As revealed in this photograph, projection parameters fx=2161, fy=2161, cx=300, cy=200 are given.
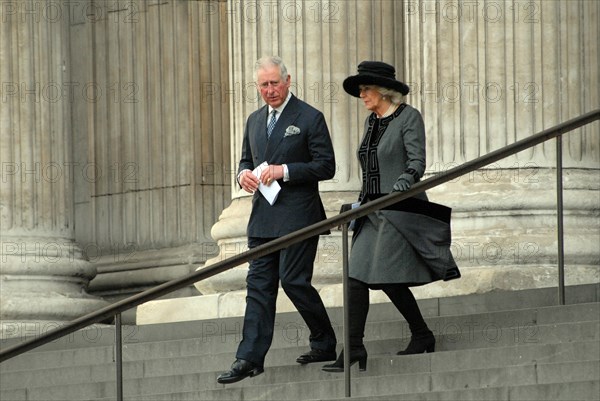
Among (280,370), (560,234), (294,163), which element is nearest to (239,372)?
(280,370)

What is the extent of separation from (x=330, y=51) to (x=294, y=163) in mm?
3617

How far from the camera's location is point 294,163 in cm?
1282

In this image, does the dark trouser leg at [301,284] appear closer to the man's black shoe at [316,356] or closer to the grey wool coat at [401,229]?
the man's black shoe at [316,356]

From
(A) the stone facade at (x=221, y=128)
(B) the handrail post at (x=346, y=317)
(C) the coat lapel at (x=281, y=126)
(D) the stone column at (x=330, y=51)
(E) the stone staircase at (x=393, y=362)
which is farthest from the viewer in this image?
(D) the stone column at (x=330, y=51)

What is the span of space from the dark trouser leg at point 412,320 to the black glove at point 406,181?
0.59 meters

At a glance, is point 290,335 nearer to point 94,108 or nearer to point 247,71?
point 247,71

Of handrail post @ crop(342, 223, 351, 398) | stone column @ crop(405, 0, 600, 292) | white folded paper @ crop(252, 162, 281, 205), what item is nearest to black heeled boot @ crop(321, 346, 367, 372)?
handrail post @ crop(342, 223, 351, 398)

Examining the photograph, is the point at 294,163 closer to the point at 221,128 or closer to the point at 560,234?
the point at 560,234

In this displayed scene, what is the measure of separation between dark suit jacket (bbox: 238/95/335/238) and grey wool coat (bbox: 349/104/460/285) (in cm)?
39

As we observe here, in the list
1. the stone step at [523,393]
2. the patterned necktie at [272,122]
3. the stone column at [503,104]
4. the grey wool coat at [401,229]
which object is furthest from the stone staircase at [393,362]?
the stone column at [503,104]

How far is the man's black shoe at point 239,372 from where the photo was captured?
1233 centimetres

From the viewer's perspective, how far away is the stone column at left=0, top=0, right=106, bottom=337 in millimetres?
17875

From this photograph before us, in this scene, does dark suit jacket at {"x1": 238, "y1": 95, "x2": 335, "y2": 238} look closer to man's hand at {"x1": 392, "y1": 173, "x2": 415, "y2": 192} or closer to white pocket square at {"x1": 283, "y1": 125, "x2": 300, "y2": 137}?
white pocket square at {"x1": 283, "y1": 125, "x2": 300, "y2": 137}

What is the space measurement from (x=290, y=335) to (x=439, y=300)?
3.52 feet
